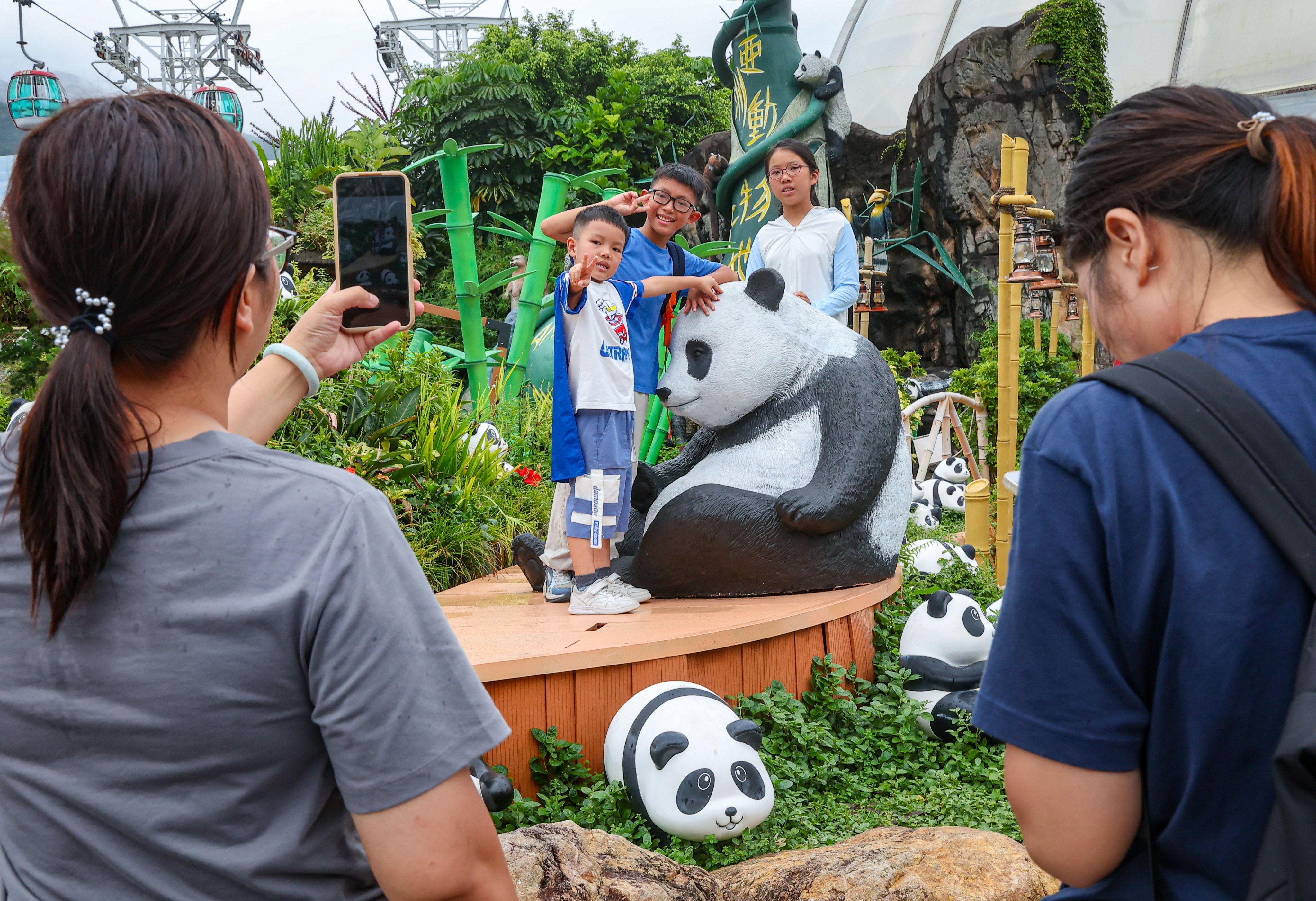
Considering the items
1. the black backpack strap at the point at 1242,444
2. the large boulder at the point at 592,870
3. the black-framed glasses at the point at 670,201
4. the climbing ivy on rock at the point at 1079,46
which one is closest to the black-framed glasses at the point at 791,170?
the black-framed glasses at the point at 670,201

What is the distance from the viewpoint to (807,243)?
3.93 metres

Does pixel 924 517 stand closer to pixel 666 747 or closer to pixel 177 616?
pixel 666 747

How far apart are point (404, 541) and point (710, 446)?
3010 millimetres

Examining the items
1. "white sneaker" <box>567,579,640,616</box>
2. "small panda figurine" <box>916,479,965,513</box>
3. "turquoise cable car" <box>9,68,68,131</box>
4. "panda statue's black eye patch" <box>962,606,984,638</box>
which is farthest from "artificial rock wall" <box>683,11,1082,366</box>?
"turquoise cable car" <box>9,68,68,131</box>

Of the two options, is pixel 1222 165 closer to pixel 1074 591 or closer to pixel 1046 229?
pixel 1074 591

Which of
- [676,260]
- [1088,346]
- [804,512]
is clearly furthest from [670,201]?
[1088,346]

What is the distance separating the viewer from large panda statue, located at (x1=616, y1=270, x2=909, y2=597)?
10.5 ft

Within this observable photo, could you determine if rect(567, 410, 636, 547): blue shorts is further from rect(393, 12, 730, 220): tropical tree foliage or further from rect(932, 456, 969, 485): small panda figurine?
rect(393, 12, 730, 220): tropical tree foliage

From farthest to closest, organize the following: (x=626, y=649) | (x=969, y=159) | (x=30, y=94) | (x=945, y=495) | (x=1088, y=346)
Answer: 1. (x=30, y=94)
2. (x=969, y=159)
3. (x=945, y=495)
4. (x=1088, y=346)
5. (x=626, y=649)

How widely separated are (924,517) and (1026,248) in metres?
2.85

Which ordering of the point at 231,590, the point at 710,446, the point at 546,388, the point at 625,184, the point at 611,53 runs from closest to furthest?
1. the point at 231,590
2. the point at 710,446
3. the point at 546,388
4. the point at 625,184
5. the point at 611,53

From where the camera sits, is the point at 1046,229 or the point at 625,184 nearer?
the point at 1046,229

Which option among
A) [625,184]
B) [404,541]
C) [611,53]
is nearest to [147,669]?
[404,541]

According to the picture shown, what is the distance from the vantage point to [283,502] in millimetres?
713
